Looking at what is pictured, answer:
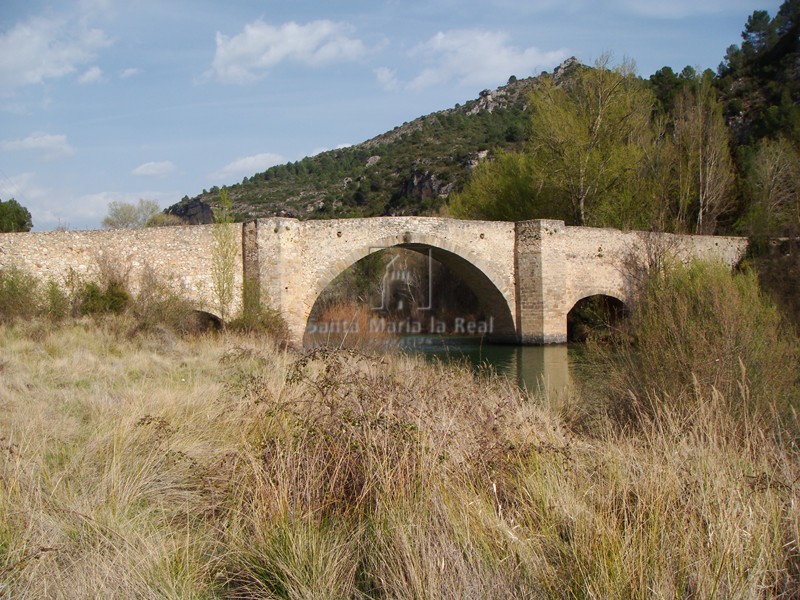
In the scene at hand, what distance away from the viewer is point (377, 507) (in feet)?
10.2

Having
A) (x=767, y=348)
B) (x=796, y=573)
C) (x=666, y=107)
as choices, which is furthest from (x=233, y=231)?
(x=666, y=107)

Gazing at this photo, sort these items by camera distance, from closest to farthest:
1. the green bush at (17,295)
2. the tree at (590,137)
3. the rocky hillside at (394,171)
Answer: the green bush at (17,295) → the tree at (590,137) → the rocky hillside at (394,171)

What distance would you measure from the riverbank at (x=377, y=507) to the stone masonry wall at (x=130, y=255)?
11660 millimetres

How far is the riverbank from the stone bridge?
11779 millimetres

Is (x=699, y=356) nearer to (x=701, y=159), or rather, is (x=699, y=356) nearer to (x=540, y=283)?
(x=540, y=283)

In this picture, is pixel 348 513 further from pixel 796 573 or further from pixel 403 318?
pixel 403 318

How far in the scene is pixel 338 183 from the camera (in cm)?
4862

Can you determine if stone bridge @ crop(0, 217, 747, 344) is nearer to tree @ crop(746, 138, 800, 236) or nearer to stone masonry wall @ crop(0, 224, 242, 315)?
stone masonry wall @ crop(0, 224, 242, 315)

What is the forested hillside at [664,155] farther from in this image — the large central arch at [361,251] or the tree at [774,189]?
the large central arch at [361,251]

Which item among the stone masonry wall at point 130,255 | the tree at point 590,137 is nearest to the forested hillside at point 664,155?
the tree at point 590,137

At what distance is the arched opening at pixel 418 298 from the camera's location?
19.6 metres

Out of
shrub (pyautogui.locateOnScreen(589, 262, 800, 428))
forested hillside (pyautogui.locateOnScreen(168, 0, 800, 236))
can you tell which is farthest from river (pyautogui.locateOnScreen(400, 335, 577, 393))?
forested hillside (pyautogui.locateOnScreen(168, 0, 800, 236))

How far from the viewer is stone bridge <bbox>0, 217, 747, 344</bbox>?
615 inches

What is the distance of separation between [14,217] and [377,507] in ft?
103
